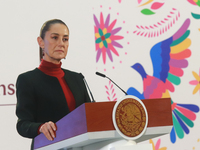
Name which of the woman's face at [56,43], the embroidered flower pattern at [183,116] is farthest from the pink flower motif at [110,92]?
the woman's face at [56,43]

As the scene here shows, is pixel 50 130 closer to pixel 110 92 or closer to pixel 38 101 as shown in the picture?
pixel 38 101

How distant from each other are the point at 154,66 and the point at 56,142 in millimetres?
1974

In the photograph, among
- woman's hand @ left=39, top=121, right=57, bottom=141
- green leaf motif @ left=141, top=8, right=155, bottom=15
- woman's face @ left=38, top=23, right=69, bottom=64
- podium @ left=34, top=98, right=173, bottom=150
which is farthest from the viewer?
green leaf motif @ left=141, top=8, right=155, bottom=15

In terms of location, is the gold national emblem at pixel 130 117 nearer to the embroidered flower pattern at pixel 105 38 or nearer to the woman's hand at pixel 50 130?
the woman's hand at pixel 50 130

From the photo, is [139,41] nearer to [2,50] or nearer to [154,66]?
[154,66]

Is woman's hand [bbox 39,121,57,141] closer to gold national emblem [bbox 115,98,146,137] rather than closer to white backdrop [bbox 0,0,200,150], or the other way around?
gold national emblem [bbox 115,98,146,137]

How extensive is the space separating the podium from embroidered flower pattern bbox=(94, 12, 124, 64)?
5.65 ft

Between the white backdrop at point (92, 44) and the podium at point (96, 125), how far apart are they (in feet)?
4.69

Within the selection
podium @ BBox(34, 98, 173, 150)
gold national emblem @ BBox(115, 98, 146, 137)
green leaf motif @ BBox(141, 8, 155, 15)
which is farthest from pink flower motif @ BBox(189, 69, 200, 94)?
gold national emblem @ BBox(115, 98, 146, 137)

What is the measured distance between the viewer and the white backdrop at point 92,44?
2781 millimetres

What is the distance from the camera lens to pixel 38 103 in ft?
5.90

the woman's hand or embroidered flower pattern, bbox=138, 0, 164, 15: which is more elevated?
embroidered flower pattern, bbox=138, 0, 164, 15

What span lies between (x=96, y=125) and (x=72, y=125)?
0.12m

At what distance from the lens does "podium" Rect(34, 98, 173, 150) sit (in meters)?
1.19
